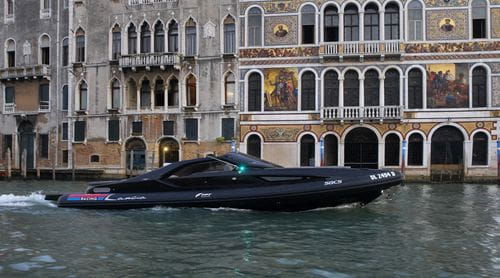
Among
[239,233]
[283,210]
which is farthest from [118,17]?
[239,233]

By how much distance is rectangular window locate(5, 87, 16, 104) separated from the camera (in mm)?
30969

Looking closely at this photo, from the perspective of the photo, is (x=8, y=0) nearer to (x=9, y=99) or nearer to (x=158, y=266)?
(x=9, y=99)

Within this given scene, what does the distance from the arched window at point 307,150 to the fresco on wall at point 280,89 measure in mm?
1522

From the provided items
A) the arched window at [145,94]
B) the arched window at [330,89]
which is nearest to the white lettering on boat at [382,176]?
the arched window at [330,89]

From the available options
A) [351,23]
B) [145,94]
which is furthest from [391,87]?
[145,94]

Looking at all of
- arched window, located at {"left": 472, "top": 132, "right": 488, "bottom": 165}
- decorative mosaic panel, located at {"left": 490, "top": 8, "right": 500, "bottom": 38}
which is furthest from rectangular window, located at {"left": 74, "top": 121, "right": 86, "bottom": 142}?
decorative mosaic panel, located at {"left": 490, "top": 8, "right": 500, "bottom": 38}

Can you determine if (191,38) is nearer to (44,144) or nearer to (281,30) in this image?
(281,30)

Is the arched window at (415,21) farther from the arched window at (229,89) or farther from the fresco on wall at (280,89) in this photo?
the arched window at (229,89)

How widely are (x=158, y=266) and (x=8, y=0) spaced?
3029 centimetres

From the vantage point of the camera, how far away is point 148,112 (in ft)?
89.1

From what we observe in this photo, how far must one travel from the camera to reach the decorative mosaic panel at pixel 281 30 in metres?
25.2

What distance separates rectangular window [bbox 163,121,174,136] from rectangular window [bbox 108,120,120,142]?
256 cm

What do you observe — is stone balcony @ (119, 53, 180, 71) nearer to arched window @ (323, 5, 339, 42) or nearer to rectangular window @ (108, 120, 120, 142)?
rectangular window @ (108, 120, 120, 142)

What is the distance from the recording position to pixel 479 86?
2361 cm
